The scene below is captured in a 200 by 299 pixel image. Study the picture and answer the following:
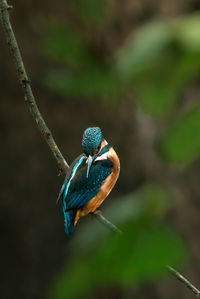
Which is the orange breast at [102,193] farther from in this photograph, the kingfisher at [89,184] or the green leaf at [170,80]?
the green leaf at [170,80]

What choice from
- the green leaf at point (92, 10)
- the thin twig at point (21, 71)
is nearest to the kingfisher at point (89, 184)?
the thin twig at point (21, 71)

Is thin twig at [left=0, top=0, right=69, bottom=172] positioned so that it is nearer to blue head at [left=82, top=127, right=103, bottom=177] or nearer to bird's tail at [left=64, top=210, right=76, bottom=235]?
blue head at [left=82, top=127, right=103, bottom=177]

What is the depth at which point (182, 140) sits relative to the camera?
1.58 feet

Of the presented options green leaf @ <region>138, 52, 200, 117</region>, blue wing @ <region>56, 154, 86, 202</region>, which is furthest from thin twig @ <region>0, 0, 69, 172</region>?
green leaf @ <region>138, 52, 200, 117</region>

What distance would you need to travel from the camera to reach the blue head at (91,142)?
159cm

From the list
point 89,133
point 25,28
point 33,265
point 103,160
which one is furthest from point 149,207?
point 33,265

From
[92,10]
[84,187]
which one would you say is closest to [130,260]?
[92,10]

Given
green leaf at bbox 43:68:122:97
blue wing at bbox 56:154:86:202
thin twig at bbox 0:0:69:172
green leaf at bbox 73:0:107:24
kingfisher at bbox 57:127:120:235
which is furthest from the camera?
kingfisher at bbox 57:127:120:235

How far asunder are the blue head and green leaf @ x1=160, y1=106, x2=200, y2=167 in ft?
3.60

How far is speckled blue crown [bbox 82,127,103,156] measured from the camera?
5.24 ft

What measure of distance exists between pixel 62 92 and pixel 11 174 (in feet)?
13.9

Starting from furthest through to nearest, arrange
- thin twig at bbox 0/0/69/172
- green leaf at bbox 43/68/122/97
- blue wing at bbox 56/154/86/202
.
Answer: blue wing at bbox 56/154/86/202
thin twig at bbox 0/0/69/172
green leaf at bbox 43/68/122/97

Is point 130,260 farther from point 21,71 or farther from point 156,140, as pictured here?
point 21,71

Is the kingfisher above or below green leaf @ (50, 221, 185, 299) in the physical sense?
below
